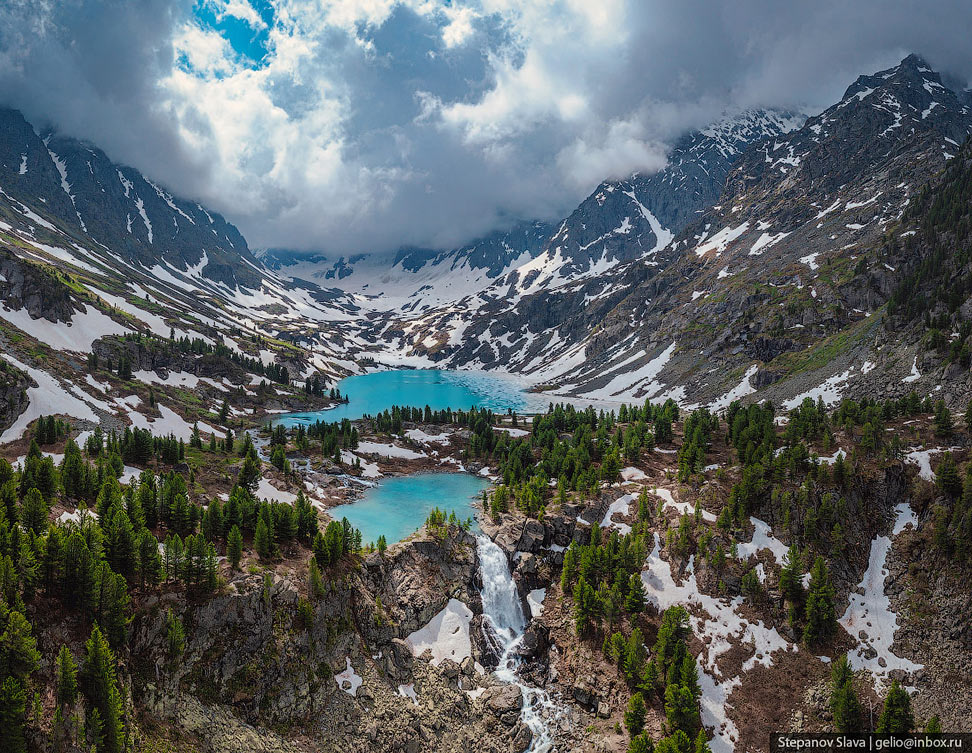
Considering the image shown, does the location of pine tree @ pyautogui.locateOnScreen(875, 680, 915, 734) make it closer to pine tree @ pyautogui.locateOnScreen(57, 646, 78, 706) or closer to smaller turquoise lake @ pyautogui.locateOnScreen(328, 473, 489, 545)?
smaller turquoise lake @ pyautogui.locateOnScreen(328, 473, 489, 545)

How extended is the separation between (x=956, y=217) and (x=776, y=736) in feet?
460

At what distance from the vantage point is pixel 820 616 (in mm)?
44000

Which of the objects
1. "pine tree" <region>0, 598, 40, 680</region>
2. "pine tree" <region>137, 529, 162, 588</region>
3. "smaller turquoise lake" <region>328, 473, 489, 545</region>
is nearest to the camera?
"pine tree" <region>0, 598, 40, 680</region>

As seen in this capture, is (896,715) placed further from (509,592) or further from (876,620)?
(509,592)

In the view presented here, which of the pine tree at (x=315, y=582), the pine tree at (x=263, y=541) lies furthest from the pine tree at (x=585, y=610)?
the pine tree at (x=263, y=541)

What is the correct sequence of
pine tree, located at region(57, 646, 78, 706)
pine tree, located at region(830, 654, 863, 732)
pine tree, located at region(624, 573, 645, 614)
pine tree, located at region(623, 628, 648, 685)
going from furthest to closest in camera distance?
pine tree, located at region(624, 573, 645, 614) → pine tree, located at region(623, 628, 648, 685) → pine tree, located at region(830, 654, 863, 732) → pine tree, located at region(57, 646, 78, 706)

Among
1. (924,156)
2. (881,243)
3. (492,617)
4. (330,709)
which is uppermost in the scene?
(924,156)

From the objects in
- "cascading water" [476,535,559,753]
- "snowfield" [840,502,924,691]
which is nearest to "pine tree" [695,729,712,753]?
"cascading water" [476,535,559,753]

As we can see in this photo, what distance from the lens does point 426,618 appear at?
155 feet

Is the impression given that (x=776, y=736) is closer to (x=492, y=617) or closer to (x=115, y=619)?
(x=492, y=617)

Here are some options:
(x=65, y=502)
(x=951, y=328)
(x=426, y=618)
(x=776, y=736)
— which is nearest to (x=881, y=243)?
(x=951, y=328)

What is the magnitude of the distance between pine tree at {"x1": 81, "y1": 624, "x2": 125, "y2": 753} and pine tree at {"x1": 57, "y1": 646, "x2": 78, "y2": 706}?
1.14 metres

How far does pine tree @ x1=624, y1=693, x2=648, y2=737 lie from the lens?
127 ft

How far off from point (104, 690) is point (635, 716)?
35.6 m
